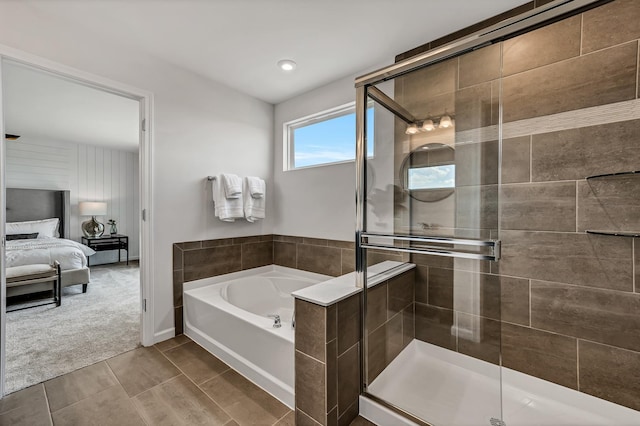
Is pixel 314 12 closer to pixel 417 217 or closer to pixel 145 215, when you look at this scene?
pixel 417 217

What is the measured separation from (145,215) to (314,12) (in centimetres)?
191

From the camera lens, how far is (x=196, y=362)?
1.96m

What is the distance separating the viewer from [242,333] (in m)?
1.84

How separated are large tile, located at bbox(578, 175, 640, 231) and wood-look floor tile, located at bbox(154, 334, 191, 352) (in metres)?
2.82

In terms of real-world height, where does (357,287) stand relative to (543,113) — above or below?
below

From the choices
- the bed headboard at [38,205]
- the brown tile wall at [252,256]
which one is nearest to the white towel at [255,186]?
the brown tile wall at [252,256]

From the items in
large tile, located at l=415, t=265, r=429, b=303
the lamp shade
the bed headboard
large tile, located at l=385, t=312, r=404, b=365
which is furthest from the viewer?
the lamp shade

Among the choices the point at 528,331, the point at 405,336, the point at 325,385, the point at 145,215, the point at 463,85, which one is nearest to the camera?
the point at 325,385

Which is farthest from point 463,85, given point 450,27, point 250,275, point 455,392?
point 250,275

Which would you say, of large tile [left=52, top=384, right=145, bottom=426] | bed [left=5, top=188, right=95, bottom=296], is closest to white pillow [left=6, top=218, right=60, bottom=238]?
bed [left=5, top=188, right=95, bottom=296]

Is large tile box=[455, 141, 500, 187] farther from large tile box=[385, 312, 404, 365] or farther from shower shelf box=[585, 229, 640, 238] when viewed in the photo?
large tile box=[385, 312, 404, 365]

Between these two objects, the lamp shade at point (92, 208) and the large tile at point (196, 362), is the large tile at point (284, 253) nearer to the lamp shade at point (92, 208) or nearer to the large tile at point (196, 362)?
the large tile at point (196, 362)

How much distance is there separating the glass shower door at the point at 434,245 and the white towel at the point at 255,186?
149cm

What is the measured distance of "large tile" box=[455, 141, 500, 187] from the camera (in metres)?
1.48
